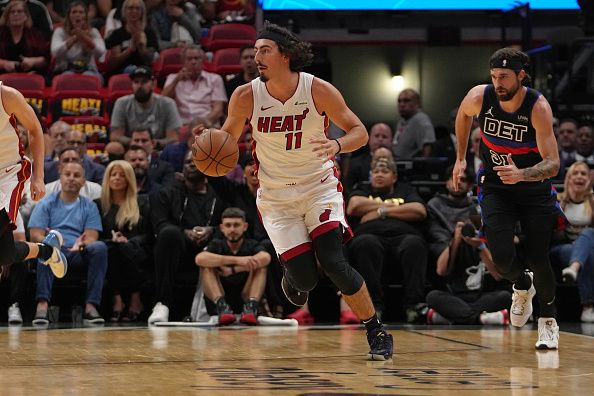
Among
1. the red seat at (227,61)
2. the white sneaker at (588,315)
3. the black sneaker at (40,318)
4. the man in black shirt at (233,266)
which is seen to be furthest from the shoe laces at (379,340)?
the red seat at (227,61)

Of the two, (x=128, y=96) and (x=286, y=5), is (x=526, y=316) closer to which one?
(x=128, y=96)

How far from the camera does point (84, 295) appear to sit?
381 inches

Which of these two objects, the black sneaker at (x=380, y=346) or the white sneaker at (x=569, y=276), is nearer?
the black sneaker at (x=380, y=346)

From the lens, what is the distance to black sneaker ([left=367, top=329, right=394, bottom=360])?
5.91 m

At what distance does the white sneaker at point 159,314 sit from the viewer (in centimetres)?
896

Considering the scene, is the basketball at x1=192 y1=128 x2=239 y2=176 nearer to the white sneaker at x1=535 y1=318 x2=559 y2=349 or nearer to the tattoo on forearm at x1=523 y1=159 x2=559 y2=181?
the tattoo on forearm at x1=523 y1=159 x2=559 y2=181

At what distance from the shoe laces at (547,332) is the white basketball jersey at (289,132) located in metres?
1.79

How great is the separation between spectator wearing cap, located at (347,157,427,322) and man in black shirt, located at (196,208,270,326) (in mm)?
891

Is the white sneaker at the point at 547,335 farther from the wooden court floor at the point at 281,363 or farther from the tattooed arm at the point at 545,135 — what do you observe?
the tattooed arm at the point at 545,135

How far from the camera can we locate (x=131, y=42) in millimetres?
12844

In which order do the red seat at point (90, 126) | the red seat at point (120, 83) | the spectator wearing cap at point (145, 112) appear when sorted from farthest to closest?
the red seat at point (120, 83) < the red seat at point (90, 126) < the spectator wearing cap at point (145, 112)

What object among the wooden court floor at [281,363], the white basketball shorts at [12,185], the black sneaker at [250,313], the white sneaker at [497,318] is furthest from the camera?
the white sneaker at [497,318]

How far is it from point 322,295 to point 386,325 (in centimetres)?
118

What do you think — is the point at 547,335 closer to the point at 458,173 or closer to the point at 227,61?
the point at 458,173
